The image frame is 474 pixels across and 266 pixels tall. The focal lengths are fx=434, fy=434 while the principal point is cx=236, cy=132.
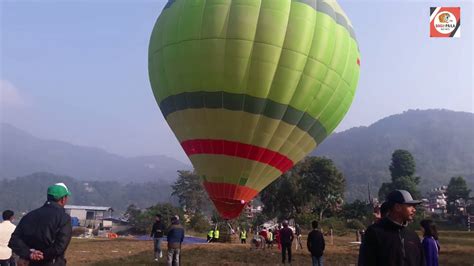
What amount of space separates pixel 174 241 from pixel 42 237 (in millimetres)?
8315

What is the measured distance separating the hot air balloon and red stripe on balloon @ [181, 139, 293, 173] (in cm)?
4

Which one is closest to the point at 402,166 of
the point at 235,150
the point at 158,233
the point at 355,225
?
the point at 355,225

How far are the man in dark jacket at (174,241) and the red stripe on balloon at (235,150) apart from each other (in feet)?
10.3

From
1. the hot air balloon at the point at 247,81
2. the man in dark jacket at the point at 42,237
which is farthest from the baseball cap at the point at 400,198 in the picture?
the hot air balloon at the point at 247,81

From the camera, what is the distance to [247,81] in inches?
570

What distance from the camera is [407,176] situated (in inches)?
3268

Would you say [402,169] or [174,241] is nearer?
[174,241]

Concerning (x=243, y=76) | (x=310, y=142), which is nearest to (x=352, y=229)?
(x=310, y=142)

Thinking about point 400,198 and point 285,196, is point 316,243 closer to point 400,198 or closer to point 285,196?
point 400,198

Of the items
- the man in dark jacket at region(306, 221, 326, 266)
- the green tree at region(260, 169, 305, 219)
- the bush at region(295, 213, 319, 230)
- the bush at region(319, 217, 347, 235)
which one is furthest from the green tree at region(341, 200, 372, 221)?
the man in dark jacket at region(306, 221, 326, 266)

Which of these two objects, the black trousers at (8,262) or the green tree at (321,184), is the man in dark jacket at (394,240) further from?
the green tree at (321,184)

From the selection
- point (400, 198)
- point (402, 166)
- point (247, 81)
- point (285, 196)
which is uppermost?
point (402, 166)

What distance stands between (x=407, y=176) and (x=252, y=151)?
7542 cm

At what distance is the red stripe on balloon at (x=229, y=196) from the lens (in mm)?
15789
